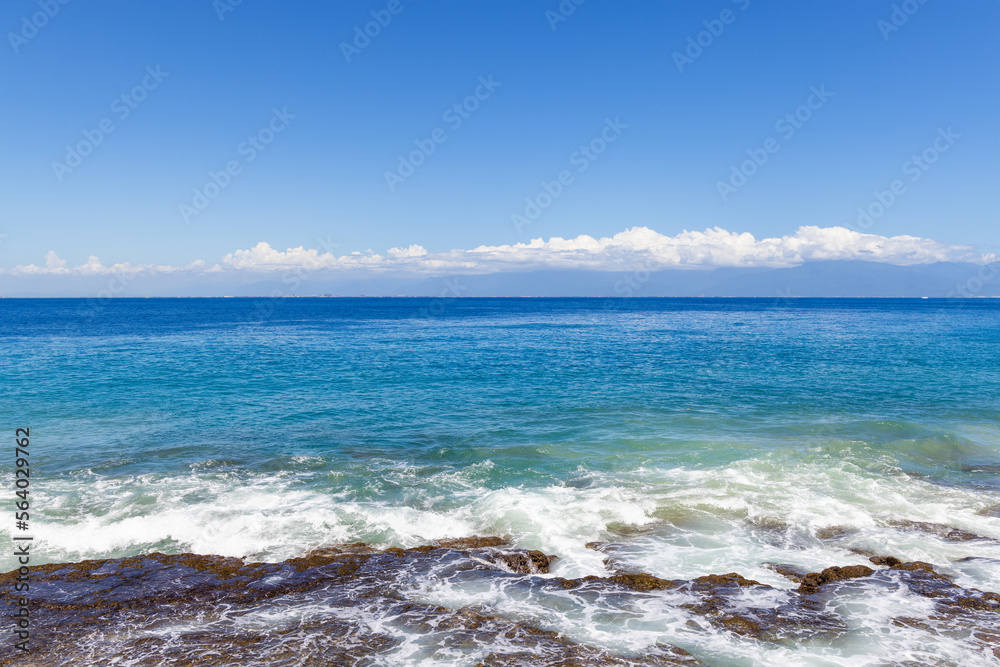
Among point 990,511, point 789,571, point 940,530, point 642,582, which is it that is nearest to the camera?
point 642,582

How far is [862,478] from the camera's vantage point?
67.3ft

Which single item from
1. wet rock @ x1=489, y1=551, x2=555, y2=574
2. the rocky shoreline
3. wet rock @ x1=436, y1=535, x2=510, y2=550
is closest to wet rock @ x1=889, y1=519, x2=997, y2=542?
the rocky shoreline

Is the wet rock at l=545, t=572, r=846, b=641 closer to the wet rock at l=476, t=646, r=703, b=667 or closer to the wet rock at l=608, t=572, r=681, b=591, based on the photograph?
the wet rock at l=608, t=572, r=681, b=591

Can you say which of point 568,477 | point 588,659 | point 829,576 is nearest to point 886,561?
point 829,576

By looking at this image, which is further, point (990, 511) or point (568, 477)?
point (568, 477)

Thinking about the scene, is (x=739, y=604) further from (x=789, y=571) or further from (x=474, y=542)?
(x=474, y=542)

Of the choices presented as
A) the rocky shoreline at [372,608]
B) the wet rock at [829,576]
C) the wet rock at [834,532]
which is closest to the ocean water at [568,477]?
the wet rock at [834,532]

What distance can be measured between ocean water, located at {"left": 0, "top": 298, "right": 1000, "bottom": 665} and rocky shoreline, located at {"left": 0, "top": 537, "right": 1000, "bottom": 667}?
32cm

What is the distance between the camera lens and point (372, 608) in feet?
39.4

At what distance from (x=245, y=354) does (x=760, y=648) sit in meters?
58.1

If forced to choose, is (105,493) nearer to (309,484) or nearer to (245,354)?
(309,484)

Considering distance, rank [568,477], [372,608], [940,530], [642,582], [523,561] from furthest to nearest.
Answer: [568,477] < [940,530] < [523,561] < [642,582] < [372,608]

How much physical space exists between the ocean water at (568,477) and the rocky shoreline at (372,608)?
320 millimetres

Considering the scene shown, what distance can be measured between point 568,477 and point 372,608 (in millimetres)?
10621
